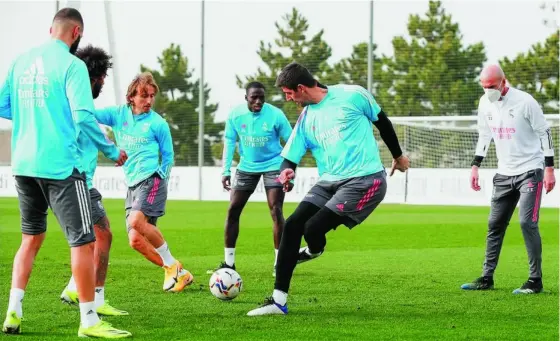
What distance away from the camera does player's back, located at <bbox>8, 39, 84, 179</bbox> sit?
21.3 ft

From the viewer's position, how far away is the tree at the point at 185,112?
3981 cm

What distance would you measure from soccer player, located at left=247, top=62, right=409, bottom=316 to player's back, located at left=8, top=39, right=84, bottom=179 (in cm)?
203

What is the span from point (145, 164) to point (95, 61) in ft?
5.31

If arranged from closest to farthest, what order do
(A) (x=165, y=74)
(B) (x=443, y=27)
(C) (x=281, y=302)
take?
1. (C) (x=281, y=302)
2. (B) (x=443, y=27)
3. (A) (x=165, y=74)

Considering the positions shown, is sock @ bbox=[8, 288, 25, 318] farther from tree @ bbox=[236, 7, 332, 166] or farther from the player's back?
tree @ bbox=[236, 7, 332, 166]

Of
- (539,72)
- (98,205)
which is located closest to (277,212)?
(98,205)

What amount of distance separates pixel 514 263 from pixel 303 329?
6143mm

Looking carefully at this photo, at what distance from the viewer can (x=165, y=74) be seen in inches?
2186

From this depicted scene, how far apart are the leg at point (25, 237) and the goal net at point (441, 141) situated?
27.2 meters

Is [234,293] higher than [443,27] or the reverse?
the reverse

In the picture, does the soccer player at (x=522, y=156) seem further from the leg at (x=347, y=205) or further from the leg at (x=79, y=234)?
the leg at (x=79, y=234)

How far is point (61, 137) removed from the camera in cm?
649

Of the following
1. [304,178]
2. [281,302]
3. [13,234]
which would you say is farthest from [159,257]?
[304,178]

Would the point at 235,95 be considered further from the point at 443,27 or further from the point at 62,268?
the point at 62,268
